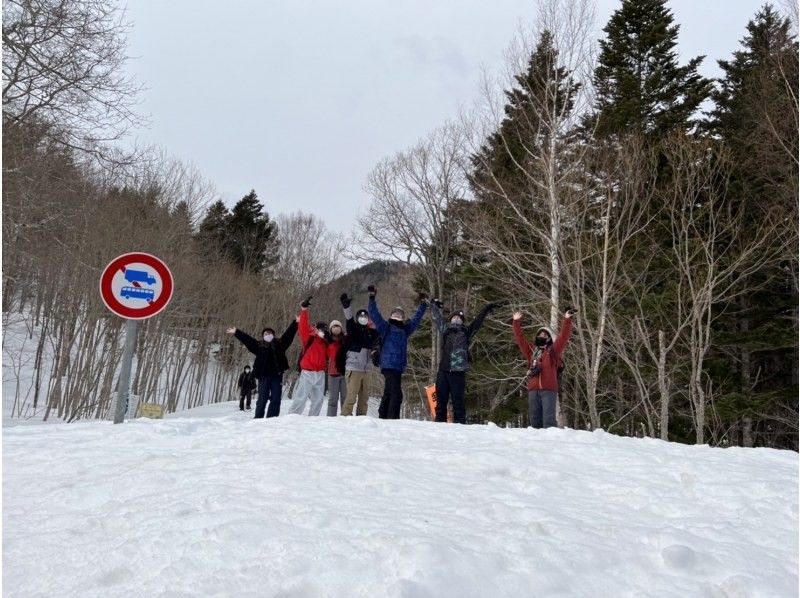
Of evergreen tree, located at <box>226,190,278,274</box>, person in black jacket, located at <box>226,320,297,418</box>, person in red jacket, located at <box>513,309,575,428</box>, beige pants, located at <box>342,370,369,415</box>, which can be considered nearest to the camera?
person in red jacket, located at <box>513,309,575,428</box>

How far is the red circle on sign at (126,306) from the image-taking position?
6602mm

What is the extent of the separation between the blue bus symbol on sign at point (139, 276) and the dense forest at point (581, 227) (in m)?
6.89

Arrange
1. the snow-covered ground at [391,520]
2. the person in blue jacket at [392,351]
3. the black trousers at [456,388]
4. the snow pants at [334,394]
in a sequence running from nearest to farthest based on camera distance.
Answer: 1. the snow-covered ground at [391,520]
2. the black trousers at [456,388]
3. the person in blue jacket at [392,351]
4. the snow pants at [334,394]

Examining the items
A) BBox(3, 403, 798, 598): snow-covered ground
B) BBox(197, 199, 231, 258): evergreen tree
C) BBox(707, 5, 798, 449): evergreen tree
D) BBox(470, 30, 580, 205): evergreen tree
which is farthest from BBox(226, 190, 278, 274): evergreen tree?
BBox(3, 403, 798, 598): snow-covered ground

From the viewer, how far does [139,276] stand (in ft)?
22.3

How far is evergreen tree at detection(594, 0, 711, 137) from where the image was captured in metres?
19.0

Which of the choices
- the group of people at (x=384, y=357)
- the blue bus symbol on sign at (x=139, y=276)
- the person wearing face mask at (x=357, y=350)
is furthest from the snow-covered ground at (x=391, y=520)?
the person wearing face mask at (x=357, y=350)

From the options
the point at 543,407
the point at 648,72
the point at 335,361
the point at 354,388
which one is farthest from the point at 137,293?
the point at 648,72

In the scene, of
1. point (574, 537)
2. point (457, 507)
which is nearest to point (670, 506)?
point (574, 537)

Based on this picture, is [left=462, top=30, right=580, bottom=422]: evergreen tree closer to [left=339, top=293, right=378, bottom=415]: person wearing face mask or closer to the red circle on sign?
[left=339, top=293, right=378, bottom=415]: person wearing face mask

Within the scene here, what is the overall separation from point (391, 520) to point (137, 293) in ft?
15.8

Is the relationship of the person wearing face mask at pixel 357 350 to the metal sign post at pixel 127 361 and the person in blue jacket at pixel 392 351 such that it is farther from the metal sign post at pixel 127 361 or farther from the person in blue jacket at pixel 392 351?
the metal sign post at pixel 127 361

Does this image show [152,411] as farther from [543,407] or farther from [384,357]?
[543,407]

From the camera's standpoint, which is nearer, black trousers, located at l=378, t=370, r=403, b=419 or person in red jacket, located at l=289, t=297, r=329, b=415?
black trousers, located at l=378, t=370, r=403, b=419
